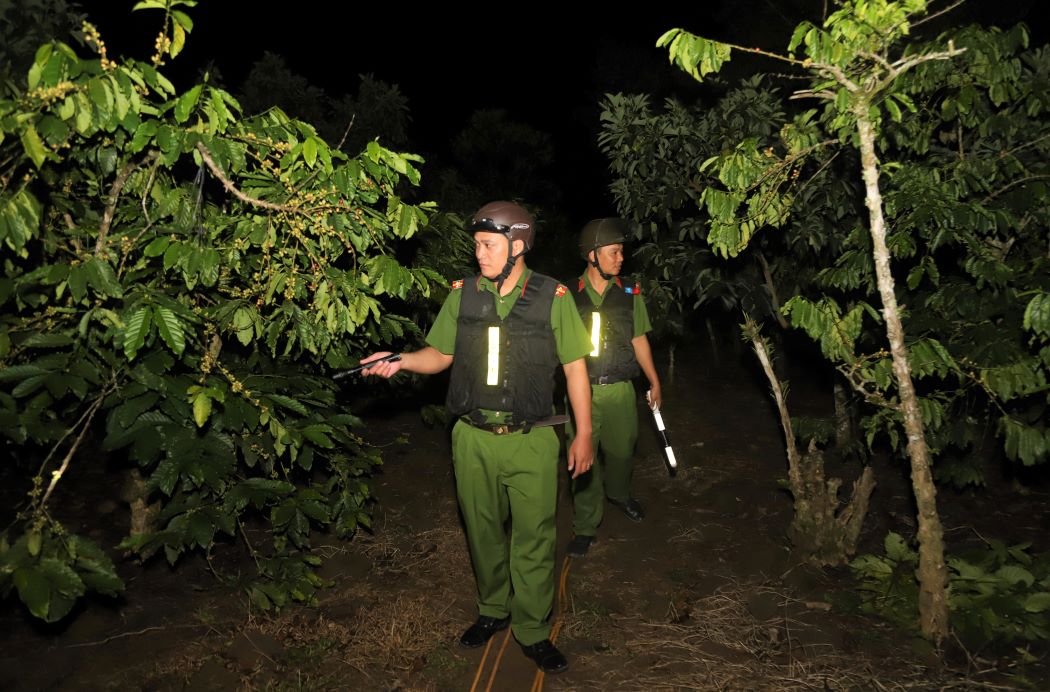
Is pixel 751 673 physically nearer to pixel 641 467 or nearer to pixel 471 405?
pixel 471 405

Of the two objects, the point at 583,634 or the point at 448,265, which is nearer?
the point at 583,634

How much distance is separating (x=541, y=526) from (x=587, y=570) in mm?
1382

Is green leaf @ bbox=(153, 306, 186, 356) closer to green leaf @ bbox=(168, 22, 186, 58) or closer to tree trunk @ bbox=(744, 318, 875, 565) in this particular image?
green leaf @ bbox=(168, 22, 186, 58)

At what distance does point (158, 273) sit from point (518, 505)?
2050 mm

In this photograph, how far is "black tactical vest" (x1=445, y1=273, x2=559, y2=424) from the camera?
3.67 meters

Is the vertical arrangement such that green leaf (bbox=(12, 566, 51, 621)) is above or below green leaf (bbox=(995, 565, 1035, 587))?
above

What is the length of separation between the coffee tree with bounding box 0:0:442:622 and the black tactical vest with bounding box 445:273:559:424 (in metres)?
0.43

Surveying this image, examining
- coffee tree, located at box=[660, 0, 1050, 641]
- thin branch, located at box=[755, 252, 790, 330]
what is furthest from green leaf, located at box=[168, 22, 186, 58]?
thin branch, located at box=[755, 252, 790, 330]

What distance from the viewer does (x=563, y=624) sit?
13.9 ft

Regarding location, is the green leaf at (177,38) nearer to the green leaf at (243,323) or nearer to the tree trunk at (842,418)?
the green leaf at (243,323)

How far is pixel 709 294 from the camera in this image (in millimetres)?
5922

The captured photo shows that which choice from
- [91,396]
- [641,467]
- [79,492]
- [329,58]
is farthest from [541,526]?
[329,58]

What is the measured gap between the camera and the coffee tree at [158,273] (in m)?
2.43

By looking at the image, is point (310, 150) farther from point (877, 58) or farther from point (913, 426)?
point (913, 426)
